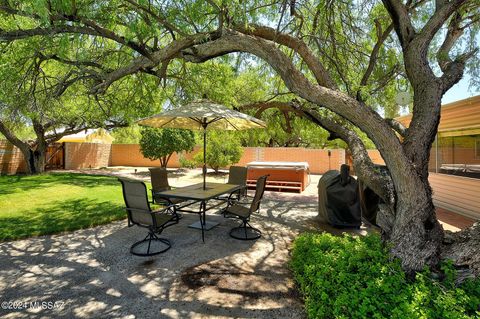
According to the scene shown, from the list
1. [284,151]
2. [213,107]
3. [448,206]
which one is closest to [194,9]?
[213,107]

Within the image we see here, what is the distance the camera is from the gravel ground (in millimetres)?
2762

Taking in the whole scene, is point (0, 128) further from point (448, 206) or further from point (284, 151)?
point (448, 206)

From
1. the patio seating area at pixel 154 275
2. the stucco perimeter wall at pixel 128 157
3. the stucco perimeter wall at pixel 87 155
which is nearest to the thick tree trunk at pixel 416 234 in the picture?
the patio seating area at pixel 154 275

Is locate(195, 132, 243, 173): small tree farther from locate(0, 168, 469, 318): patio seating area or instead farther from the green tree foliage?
locate(0, 168, 469, 318): patio seating area

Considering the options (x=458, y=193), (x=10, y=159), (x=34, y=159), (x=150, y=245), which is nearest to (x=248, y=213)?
(x=150, y=245)

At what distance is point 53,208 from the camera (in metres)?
7.00

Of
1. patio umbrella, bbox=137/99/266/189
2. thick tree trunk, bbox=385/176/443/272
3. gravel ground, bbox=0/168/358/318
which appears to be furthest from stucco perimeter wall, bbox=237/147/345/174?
thick tree trunk, bbox=385/176/443/272

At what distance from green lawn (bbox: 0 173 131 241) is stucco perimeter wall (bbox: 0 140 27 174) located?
6.12 meters

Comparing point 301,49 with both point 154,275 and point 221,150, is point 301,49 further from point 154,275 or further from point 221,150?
point 221,150

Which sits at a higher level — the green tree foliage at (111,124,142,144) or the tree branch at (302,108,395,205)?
the green tree foliage at (111,124,142,144)

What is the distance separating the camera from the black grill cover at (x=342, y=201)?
5.62 m

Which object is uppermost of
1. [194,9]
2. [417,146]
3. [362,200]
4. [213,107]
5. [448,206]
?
[194,9]

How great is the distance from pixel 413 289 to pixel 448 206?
7175mm

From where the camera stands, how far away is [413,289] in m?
2.50
